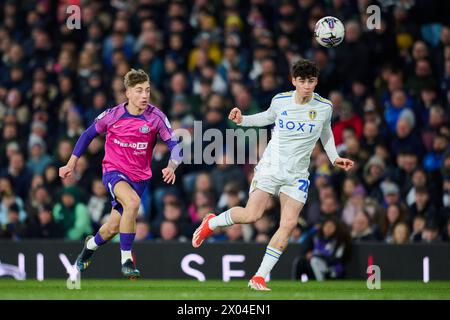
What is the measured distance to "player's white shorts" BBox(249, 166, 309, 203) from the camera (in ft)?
37.6

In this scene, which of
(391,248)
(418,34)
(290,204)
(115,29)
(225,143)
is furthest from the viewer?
(115,29)

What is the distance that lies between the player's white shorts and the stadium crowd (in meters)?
2.94

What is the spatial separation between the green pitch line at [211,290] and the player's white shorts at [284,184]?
3.14ft

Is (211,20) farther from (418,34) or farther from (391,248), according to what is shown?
(391,248)

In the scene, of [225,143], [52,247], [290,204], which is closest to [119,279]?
[52,247]

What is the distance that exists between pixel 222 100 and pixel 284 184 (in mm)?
5435

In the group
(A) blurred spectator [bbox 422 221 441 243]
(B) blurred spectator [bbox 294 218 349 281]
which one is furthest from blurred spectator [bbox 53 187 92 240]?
(A) blurred spectator [bbox 422 221 441 243]

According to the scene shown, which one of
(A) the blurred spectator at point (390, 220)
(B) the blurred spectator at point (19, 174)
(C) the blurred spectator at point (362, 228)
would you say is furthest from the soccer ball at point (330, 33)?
(B) the blurred spectator at point (19, 174)

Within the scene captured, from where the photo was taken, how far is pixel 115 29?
18.8 m

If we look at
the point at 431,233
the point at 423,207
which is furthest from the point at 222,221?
the point at 423,207

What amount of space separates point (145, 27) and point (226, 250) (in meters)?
5.04

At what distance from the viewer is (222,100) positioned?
16.8 meters

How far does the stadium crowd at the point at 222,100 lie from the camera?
15398mm

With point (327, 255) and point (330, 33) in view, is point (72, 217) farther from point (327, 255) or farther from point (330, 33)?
point (330, 33)
